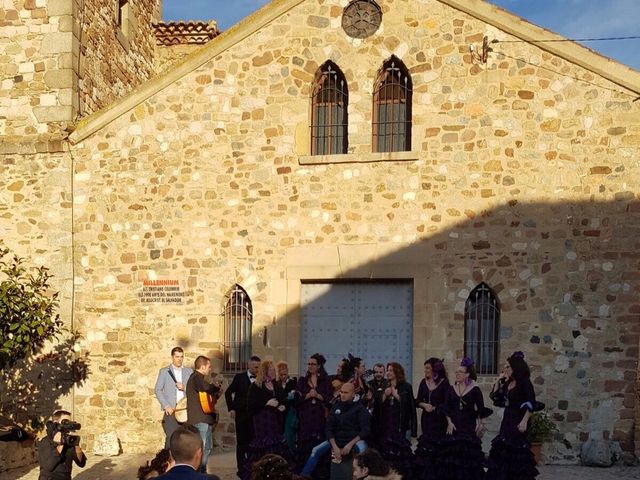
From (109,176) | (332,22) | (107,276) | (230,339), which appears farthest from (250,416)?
(332,22)

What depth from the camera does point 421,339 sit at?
1198 cm

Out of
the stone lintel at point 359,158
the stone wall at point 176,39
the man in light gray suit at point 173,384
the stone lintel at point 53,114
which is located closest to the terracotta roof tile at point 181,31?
the stone wall at point 176,39

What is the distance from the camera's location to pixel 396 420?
362 inches

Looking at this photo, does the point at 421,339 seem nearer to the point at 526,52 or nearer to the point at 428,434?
the point at 428,434

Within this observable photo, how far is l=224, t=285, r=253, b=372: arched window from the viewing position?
1274 centimetres

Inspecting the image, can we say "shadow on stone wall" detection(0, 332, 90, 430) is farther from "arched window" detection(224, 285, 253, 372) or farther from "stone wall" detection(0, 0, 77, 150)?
"stone wall" detection(0, 0, 77, 150)

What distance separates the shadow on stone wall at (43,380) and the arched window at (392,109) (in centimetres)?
555

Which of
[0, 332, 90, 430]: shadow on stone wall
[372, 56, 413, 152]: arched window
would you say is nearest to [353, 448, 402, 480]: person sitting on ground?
[372, 56, 413, 152]: arched window

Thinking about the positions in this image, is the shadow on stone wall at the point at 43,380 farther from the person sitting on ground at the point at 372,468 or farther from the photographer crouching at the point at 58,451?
the person sitting on ground at the point at 372,468

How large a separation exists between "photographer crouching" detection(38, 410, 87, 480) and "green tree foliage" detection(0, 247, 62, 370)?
11.7ft

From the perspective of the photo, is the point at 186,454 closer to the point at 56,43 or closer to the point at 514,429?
the point at 514,429

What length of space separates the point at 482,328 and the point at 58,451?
20.5ft

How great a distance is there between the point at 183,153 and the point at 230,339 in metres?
2.92

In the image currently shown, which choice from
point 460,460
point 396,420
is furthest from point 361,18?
point 460,460
